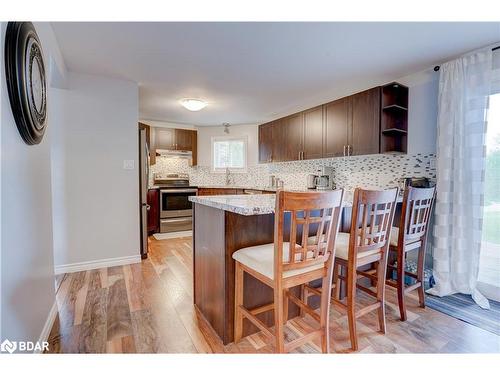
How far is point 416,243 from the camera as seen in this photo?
1989 millimetres

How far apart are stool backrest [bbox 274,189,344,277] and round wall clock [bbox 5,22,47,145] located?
53.2 inches

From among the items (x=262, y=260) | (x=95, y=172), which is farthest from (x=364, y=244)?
(x=95, y=172)

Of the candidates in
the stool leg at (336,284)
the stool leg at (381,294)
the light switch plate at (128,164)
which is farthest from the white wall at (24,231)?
the stool leg at (381,294)

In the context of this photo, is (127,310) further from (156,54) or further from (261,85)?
(261,85)

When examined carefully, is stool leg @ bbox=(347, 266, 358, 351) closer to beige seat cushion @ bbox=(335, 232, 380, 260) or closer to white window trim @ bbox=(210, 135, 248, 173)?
beige seat cushion @ bbox=(335, 232, 380, 260)

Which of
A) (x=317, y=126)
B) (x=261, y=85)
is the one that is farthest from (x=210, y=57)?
(x=317, y=126)

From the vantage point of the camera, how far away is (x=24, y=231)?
1.27 metres

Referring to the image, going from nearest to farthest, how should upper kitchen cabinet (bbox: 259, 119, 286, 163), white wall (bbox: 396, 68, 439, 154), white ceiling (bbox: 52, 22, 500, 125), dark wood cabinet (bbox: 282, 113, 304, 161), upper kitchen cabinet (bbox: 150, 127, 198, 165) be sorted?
white ceiling (bbox: 52, 22, 500, 125)
white wall (bbox: 396, 68, 439, 154)
dark wood cabinet (bbox: 282, 113, 304, 161)
upper kitchen cabinet (bbox: 259, 119, 286, 163)
upper kitchen cabinet (bbox: 150, 127, 198, 165)

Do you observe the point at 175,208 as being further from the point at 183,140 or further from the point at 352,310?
the point at 352,310

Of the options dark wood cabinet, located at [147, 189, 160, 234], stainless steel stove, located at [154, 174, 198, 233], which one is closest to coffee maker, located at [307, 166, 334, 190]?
stainless steel stove, located at [154, 174, 198, 233]

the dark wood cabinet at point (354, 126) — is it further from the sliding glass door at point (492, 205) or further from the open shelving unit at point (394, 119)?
the sliding glass door at point (492, 205)

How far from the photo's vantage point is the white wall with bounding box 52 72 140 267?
8.75ft

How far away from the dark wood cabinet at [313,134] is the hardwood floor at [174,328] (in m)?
1.98

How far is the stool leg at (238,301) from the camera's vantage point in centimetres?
149
